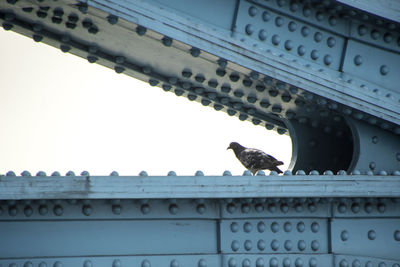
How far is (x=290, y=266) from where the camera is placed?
17.4 ft

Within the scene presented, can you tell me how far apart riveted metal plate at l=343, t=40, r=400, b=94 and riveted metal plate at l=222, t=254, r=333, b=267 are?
1.46 m

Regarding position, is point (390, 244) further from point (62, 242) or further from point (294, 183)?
point (62, 242)

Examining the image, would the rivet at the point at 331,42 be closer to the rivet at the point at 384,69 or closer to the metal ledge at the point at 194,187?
the rivet at the point at 384,69

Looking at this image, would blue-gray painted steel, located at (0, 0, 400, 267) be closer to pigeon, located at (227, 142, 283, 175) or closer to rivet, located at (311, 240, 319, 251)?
rivet, located at (311, 240, 319, 251)

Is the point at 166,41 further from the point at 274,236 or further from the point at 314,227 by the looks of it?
the point at 314,227

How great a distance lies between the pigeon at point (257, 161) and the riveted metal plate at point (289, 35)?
2826mm

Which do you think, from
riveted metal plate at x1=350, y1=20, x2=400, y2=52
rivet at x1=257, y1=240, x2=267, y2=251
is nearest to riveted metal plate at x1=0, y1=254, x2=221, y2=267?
rivet at x1=257, y1=240, x2=267, y2=251

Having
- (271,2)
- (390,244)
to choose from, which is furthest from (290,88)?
(390,244)

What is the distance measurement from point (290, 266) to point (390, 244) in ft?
2.92

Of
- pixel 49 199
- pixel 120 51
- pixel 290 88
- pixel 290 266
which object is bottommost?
pixel 290 266

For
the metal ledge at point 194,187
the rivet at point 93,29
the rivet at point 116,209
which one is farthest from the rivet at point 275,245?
the rivet at point 93,29

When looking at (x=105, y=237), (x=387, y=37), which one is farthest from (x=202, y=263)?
(x=387, y=37)

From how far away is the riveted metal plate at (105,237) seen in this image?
15.7ft

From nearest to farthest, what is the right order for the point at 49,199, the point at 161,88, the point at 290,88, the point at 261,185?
the point at 49,199 → the point at 261,185 → the point at 290,88 → the point at 161,88
